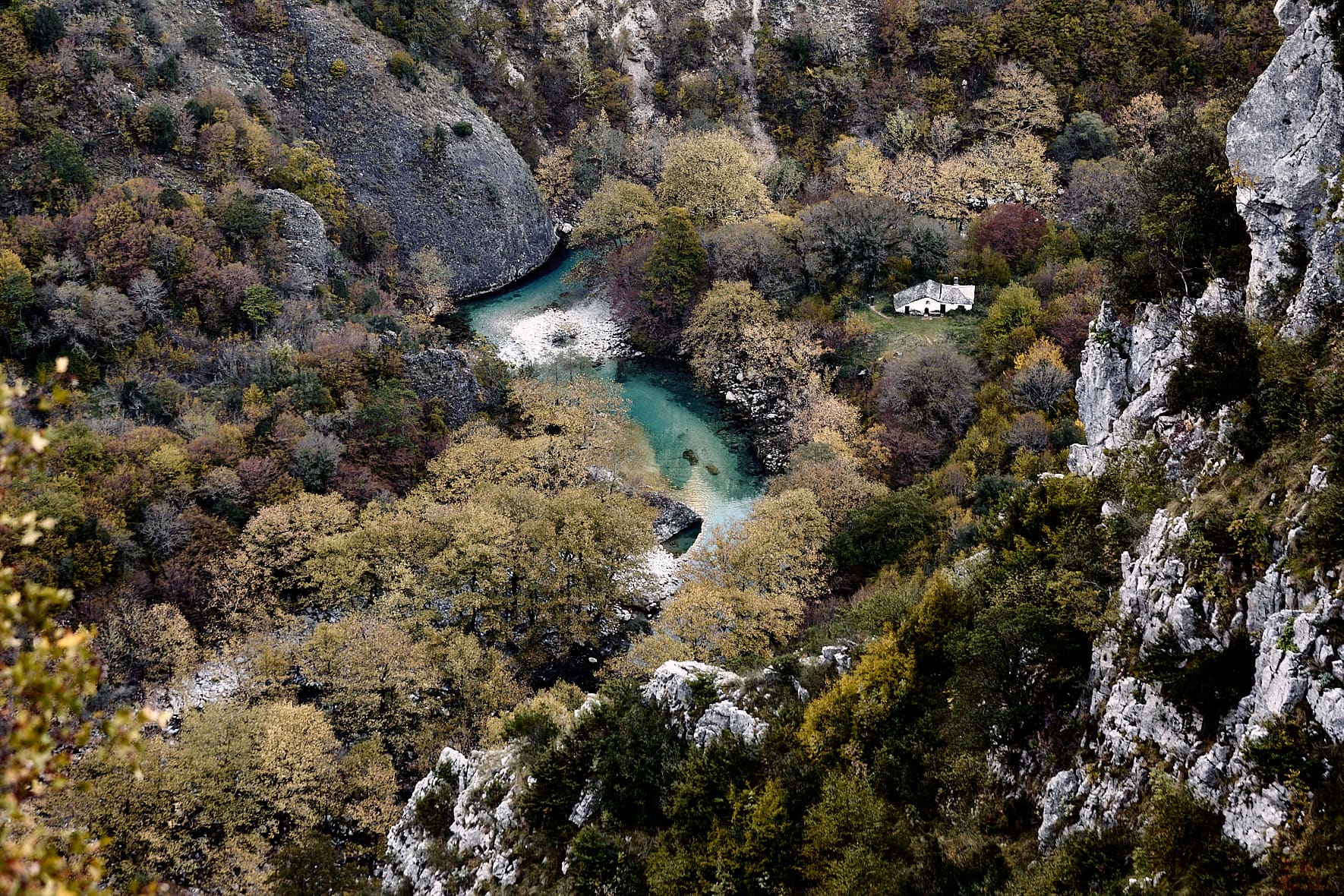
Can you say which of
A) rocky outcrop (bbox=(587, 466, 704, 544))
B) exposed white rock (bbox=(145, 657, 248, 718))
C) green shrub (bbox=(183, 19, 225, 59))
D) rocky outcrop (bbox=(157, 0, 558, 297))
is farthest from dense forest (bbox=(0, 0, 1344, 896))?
rocky outcrop (bbox=(587, 466, 704, 544))

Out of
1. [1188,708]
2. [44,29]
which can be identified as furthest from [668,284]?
[1188,708]

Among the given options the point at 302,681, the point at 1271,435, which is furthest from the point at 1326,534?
the point at 302,681

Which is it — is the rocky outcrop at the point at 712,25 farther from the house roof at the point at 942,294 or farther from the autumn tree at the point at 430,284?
the house roof at the point at 942,294

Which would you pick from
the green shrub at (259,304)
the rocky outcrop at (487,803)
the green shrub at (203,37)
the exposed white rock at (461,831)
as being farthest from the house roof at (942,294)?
the green shrub at (203,37)

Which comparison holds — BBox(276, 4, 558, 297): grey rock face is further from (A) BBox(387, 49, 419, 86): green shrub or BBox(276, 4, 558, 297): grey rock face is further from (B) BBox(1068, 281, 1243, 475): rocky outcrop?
(B) BBox(1068, 281, 1243, 475): rocky outcrop

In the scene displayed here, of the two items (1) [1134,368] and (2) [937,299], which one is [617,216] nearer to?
(2) [937,299]

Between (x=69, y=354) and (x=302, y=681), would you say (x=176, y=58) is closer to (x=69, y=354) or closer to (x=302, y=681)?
(x=69, y=354)
